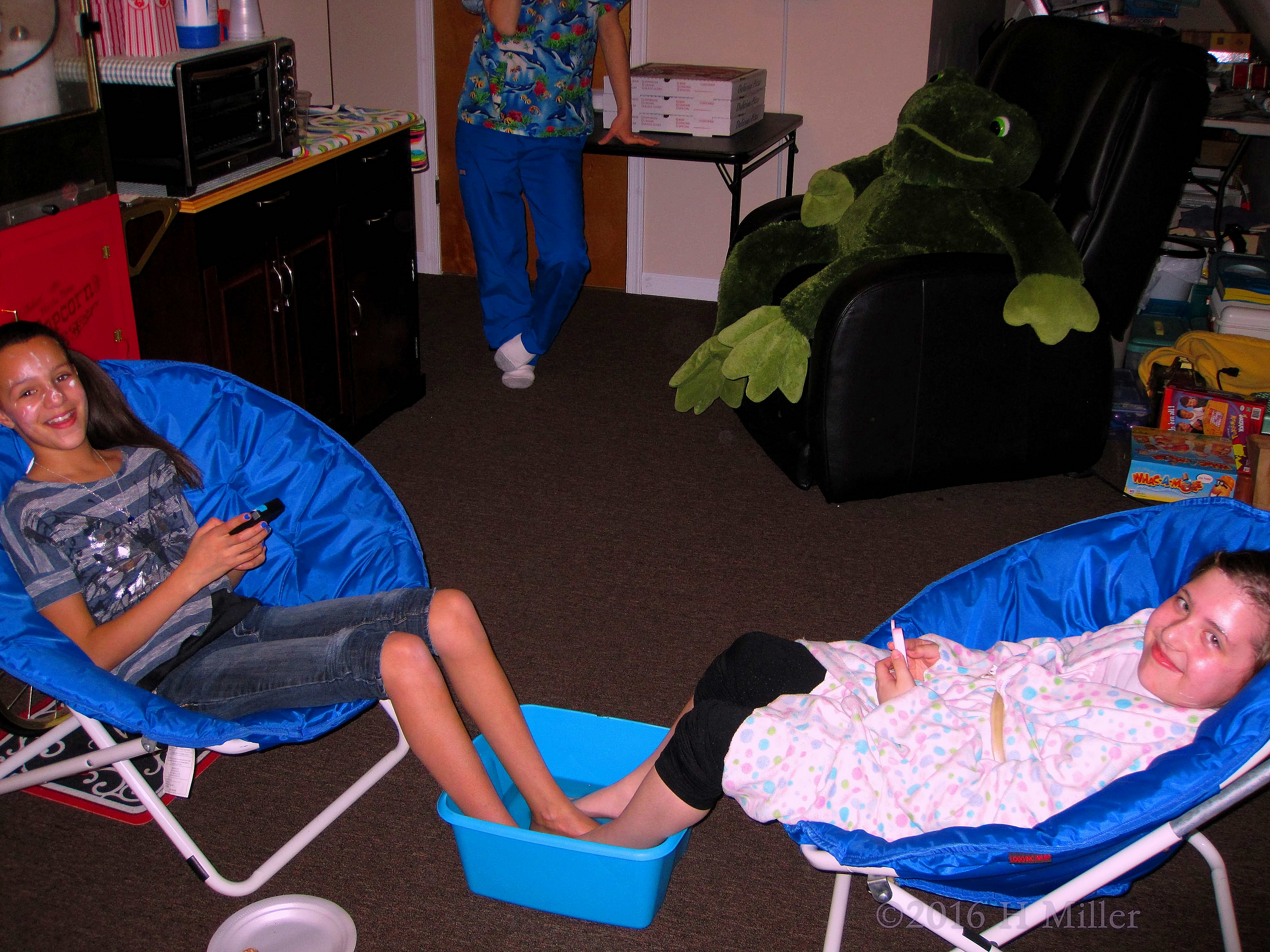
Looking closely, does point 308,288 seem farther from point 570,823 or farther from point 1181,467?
point 1181,467

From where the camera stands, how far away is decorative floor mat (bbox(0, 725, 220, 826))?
1.79 meters

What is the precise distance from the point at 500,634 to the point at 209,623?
74 cm

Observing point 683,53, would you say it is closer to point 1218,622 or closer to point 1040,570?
point 1040,570

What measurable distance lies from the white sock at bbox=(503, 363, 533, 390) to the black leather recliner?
1.07 m

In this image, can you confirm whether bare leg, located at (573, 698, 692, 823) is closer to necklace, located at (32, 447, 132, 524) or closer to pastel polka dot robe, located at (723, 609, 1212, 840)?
pastel polka dot robe, located at (723, 609, 1212, 840)

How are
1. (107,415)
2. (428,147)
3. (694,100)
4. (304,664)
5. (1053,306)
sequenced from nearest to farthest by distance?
(304,664)
(107,415)
(1053,306)
(694,100)
(428,147)

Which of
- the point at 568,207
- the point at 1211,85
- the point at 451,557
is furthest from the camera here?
the point at 1211,85

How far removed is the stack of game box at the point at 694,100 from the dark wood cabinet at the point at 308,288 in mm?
1022

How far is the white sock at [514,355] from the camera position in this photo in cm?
364

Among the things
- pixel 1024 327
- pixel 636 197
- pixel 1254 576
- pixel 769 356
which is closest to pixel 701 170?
pixel 636 197

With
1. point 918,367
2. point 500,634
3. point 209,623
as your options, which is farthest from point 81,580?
point 918,367

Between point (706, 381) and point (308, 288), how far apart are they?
3.70 ft

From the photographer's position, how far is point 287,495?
72.9 inches

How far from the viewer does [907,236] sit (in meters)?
2.76
